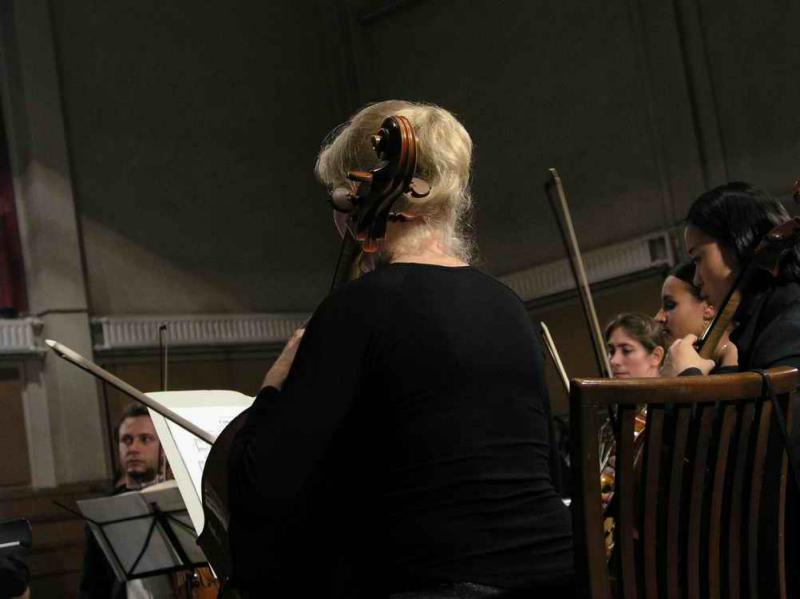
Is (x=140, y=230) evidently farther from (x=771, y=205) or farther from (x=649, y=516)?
(x=649, y=516)

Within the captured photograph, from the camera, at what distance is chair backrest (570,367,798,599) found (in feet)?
3.89

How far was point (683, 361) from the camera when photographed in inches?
92.7

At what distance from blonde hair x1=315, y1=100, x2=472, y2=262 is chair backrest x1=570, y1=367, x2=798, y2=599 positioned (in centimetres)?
39

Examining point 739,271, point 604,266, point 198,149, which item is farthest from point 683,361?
point 198,149

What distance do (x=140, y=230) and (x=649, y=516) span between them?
5962mm

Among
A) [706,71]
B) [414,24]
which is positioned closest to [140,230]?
[414,24]

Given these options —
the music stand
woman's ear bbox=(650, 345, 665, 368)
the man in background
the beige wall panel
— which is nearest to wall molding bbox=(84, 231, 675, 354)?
the beige wall panel

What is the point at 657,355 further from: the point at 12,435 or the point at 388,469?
the point at 12,435

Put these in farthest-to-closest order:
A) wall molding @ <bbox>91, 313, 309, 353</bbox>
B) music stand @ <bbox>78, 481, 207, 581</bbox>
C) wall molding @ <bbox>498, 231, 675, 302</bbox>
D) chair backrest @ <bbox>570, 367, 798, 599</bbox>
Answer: wall molding @ <bbox>91, 313, 309, 353</bbox> → wall molding @ <bbox>498, 231, 675, 302</bbox> → music stand @ <bbox>78, 481, 207, 581</bbox> → chair backrest @ <bbox>570, 367, 798, 599</bbox>

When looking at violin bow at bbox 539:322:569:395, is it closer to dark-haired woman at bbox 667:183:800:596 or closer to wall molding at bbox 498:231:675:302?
dark-haired woman at bbox 667:183:800:596

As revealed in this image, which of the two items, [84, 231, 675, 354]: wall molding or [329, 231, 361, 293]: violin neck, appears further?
[84, 231, 675, 354]: wall molding

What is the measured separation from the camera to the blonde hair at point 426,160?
1.49 metres

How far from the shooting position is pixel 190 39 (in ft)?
23.9

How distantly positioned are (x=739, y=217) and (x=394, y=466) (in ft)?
4.37
